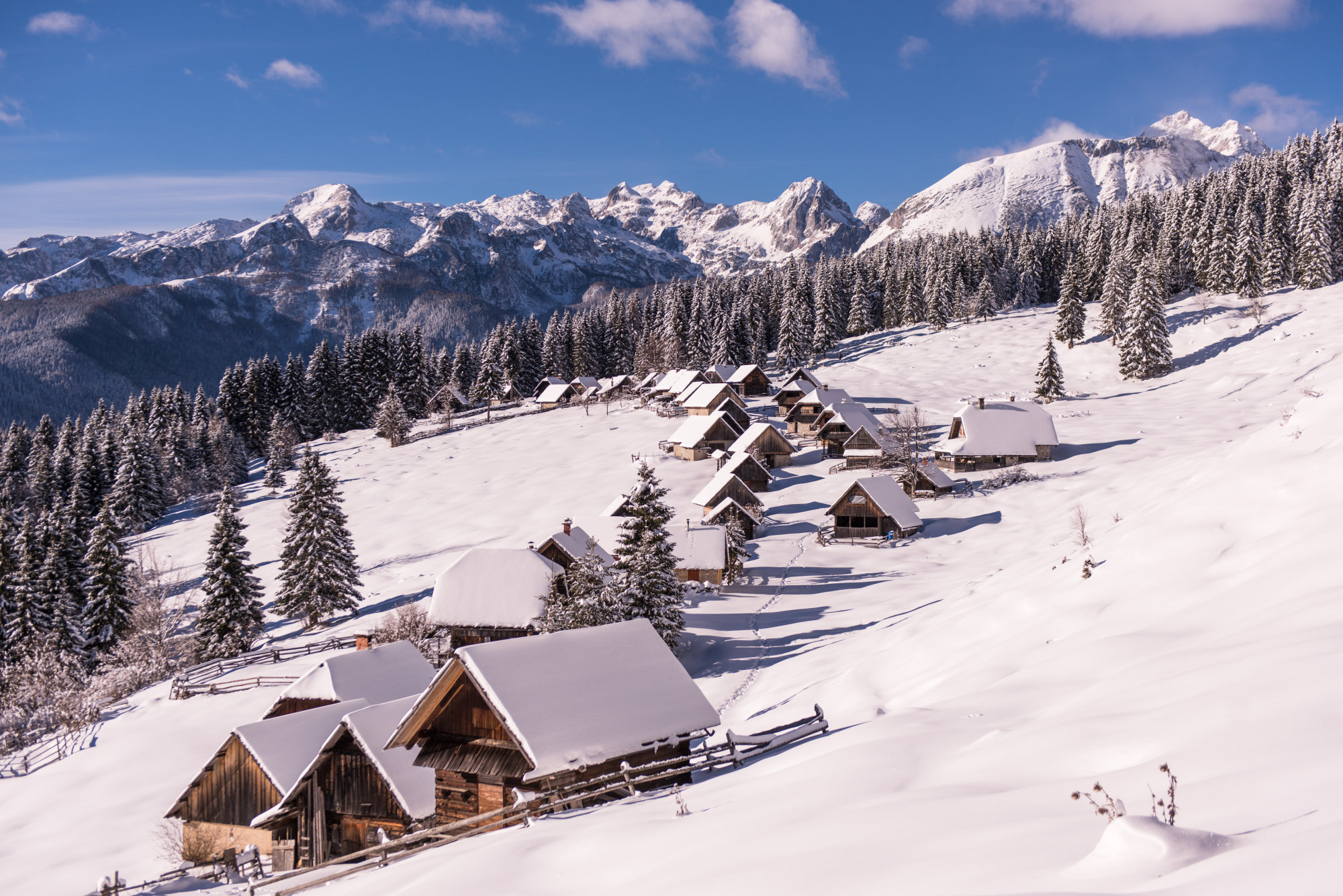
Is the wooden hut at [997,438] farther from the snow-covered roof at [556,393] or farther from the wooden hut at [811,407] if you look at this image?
the snow-covered roof at [556,393]

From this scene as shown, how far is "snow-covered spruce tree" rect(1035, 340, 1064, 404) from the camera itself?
76.3 m

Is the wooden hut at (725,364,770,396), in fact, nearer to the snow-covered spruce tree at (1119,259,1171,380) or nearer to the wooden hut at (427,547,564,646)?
the snow-covered spruce tree at (1119,259,1171,380)

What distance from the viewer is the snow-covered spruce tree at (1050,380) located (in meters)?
76.3

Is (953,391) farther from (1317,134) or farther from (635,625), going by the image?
(1317,134)

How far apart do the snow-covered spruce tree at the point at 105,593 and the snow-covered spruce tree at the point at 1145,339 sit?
85218mm

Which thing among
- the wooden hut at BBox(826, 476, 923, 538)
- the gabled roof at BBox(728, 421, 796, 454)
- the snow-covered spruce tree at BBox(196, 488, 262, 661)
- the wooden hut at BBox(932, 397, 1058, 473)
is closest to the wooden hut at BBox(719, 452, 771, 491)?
the gabled roof at BBox(728, 421, 796, 454)

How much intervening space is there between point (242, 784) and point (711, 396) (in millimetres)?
59723

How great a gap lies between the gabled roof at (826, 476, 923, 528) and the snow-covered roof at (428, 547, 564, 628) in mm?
20506

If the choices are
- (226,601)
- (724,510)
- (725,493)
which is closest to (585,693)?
(724,510)

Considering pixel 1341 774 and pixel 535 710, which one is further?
pixel 535 710

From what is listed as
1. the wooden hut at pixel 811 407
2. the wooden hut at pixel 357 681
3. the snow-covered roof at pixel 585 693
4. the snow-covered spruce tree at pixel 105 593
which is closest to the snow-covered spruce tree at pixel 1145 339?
the wooden hut at pixel 811 407

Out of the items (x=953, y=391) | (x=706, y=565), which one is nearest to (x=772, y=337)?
(x=953, y=391)

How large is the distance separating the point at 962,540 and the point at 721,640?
63.0ft

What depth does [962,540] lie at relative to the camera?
4594 centimetres
